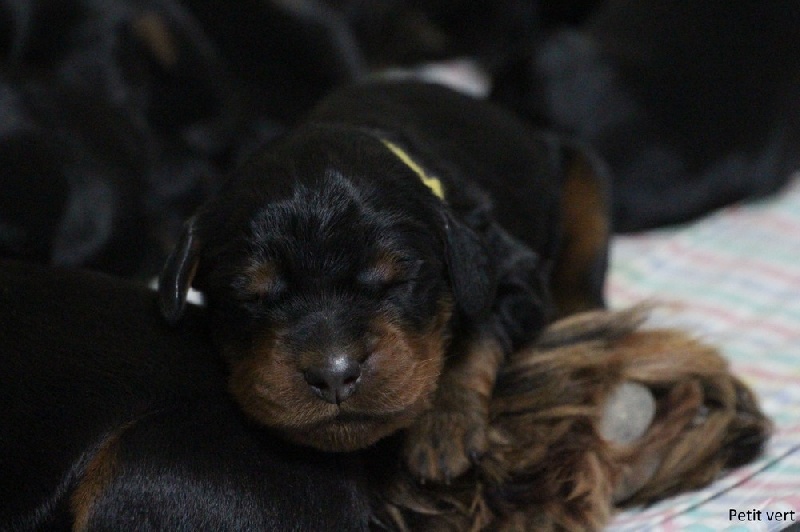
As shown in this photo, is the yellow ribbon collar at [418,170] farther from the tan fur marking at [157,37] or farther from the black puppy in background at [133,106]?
the tan fur marking at [157,37]

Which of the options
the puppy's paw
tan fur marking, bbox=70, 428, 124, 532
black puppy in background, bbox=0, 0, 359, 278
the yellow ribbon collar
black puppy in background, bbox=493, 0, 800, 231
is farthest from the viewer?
black puppy in background, bbox=493, 0, 800, 231

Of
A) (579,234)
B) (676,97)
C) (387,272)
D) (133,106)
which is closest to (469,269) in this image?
(387,272)

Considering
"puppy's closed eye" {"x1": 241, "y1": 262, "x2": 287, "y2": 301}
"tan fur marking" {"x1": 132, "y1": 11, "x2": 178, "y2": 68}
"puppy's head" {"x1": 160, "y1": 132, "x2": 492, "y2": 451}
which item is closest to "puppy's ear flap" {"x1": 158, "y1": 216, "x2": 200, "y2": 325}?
"puppy's head" {"x1": 160, "y1": 132, "x2": 492, "y2": 451}

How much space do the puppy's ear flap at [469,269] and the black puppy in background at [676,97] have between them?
1476mm

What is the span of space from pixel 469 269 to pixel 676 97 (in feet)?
6.05

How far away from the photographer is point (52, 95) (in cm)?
291

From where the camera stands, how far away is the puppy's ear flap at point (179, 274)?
1.89 metres

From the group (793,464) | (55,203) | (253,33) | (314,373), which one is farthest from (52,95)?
(793,464)

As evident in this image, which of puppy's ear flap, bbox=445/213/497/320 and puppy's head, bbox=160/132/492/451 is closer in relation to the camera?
puppy's head, bbox=160/132/492/451

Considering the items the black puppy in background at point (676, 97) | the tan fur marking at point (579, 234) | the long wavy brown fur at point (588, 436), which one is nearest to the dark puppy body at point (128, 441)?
the long wavy brown fur at point (588, 436)

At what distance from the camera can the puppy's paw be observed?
184 cm

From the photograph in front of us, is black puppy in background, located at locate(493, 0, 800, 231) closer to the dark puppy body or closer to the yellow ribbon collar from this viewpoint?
the yellow ribbon collar

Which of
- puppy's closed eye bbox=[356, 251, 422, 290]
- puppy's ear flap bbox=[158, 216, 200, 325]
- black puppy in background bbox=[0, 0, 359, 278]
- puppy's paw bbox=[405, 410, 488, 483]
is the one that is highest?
puppy's closed eye bbox=[356, 251, 422, 290]

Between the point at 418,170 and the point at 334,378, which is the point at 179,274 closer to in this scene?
the point at 334,378
